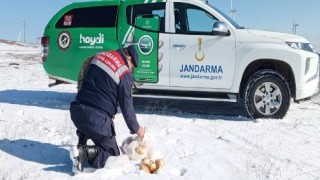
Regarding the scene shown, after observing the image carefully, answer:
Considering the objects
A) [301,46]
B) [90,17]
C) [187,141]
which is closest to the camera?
[187,141]

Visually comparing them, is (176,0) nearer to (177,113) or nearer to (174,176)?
(177,113)

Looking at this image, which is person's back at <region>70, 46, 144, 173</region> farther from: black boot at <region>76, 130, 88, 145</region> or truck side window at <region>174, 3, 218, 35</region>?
truck side window at <region>174, 3, 218, 35</region>

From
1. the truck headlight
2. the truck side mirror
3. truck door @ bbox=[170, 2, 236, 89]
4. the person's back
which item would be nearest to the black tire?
truck door @ bbox=[170, 2, 236, 89]

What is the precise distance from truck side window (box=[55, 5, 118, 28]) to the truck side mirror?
6.13ft

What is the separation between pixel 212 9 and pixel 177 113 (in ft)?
6.44

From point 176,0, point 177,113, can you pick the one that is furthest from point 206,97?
point 176,0

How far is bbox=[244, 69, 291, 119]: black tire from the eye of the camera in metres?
6.86

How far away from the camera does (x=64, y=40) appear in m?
7.79

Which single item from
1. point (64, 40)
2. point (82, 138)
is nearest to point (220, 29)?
point (64, 40)

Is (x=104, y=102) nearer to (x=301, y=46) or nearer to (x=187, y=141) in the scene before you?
(x=187, y=141)

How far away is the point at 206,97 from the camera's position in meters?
7.15

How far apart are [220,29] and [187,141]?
90.2 inches

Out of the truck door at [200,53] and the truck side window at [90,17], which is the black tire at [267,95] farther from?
the truck side window at [90,17]

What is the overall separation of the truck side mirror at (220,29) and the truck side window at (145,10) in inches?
37.9
